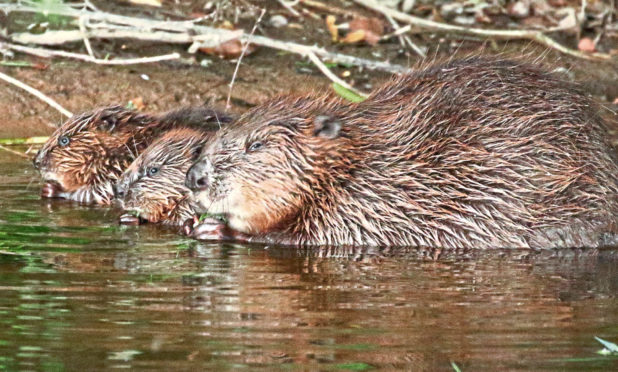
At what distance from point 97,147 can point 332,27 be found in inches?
118

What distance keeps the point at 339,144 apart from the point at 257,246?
651mm

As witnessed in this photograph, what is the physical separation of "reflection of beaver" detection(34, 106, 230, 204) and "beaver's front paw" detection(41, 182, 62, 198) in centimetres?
6

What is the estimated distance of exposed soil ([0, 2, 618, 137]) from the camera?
8812 millimetres

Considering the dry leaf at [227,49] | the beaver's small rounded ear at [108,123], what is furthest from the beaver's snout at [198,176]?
the dry leaf at [227,49]

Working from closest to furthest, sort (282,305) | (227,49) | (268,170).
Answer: (282,305), (268,170), (227,49)

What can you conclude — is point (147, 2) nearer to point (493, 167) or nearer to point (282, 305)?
point (493, 167)

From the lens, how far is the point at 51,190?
743 centimetres

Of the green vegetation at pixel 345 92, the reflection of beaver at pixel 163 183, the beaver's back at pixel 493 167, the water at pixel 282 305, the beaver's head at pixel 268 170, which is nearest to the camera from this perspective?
the water at pixel 282 305

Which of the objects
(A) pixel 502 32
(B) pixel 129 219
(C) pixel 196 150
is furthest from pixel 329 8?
(B) pixel 129 219

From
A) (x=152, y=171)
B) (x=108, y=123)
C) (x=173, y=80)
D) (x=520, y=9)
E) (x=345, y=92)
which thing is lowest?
(x=152, y=171)

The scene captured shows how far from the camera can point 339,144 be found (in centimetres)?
633

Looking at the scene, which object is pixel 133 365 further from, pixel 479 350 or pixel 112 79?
pixel 112 79

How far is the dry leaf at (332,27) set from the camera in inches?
393

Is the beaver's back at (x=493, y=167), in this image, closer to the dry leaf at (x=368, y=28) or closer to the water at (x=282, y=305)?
the water at (x=282, y=305)
